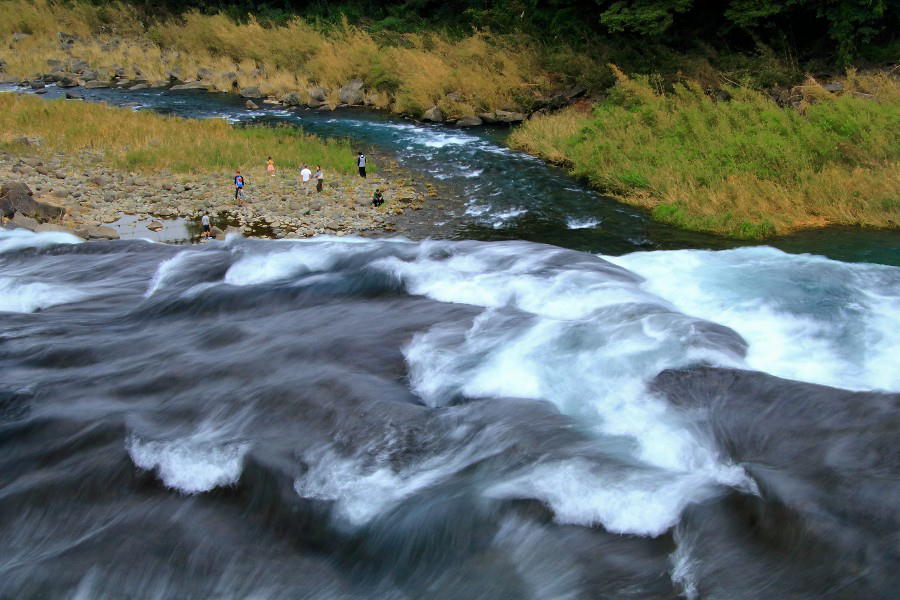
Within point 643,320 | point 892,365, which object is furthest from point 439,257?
point 892,365

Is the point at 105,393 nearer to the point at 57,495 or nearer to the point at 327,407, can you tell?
the point at 57,495

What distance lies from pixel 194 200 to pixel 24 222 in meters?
4.35

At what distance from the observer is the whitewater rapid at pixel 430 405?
6312 mm

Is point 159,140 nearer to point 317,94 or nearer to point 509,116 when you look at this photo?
point 317,94

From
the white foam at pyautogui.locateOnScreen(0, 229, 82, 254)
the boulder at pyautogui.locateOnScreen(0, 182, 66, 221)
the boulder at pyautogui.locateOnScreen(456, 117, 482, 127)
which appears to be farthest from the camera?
the boulder at pyautogui.locateOnScreen(456, 117, 482, 127)

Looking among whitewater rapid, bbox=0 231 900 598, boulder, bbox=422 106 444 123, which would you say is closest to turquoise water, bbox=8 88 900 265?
boulder, bbox=422 106 444 123

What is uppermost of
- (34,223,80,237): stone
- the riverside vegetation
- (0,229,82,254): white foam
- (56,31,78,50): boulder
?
(56,31,78,50): boulder

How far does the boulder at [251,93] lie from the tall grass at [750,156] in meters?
17.0

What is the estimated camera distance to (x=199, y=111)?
33.8 metres

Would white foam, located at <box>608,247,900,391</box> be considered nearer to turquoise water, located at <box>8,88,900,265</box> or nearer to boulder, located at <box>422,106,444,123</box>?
turquoise water, located at <box>8,88,900,265</box>

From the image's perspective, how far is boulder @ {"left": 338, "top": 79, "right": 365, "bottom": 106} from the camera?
35812 mm

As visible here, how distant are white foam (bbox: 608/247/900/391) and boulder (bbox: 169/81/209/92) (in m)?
31.8

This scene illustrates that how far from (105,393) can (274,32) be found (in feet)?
127

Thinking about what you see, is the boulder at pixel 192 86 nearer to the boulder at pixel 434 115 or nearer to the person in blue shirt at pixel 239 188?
the boulder at pixel 434 115
